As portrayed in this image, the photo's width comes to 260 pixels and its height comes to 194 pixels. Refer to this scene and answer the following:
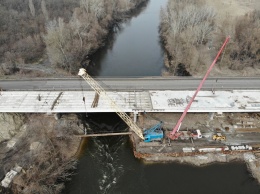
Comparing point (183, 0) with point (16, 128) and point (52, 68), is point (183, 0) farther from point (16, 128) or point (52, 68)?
point (16, 128)

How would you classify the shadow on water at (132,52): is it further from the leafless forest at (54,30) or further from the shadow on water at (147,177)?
the shadow on water at (147,177)

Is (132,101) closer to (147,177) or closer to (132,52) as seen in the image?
(147,177)

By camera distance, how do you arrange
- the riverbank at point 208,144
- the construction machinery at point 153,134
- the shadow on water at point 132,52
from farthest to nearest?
the shadow on water at point 132,52, the construction machinery at point 153,134, the riverbank at point 208,144

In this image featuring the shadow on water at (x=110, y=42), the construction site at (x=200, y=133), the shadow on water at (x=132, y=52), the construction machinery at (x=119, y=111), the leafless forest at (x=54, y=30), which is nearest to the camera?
the construction site at (x=200, y=133)

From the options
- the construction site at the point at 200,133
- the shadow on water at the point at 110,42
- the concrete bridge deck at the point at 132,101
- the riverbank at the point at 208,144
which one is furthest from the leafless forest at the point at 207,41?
the shadow on water at the point at 110,42

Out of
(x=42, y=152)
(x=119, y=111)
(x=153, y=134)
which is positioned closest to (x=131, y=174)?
(x=153, y=134)

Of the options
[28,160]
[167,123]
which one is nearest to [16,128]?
[28,160]
